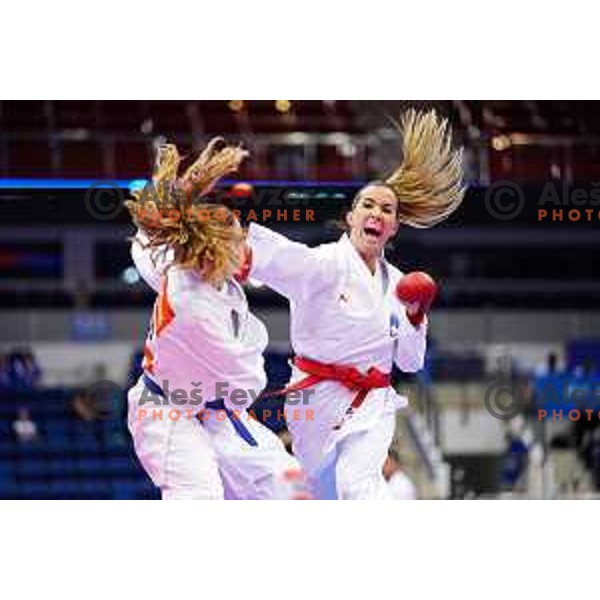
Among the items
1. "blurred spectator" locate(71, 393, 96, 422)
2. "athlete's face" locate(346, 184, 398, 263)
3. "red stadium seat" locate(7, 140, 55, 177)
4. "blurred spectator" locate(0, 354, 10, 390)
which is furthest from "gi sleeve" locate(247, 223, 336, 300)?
"blurred spectator" locate(0, 354, 10, 390)

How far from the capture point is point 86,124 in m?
11.1

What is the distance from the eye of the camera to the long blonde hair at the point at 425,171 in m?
10.1

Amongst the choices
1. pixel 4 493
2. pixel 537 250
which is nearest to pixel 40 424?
pixel 4 493

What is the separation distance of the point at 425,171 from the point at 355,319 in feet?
2.20

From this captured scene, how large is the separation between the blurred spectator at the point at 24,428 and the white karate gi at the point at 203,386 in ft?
3.31

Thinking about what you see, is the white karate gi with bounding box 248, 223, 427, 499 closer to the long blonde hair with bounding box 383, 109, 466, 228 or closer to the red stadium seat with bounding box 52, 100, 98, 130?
the long blonde hair with bounding box 383, 109, 466, 228

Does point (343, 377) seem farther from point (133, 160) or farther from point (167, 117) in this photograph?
point (167, 117)

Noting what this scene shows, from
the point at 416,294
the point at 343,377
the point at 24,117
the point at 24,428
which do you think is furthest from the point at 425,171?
the point at 24,428

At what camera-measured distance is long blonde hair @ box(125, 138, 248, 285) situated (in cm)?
985

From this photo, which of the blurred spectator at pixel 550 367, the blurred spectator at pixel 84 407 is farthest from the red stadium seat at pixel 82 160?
the blurred spectator at pixel 550 367

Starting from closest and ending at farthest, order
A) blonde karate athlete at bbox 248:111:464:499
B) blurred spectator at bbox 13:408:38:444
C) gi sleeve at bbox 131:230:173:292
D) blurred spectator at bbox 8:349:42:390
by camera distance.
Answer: gi sleeve at bbox 131:230:173:292 → blonde karate athlete at bbox 248:111:464:499 → blurred spectator at bbox 8:349:42:390 → blurred spectator at bbox 13:408:38:444

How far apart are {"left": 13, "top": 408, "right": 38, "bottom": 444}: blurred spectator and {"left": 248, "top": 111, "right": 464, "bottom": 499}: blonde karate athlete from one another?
4.58 ft

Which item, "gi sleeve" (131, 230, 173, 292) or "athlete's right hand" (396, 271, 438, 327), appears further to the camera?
"athlete's right hand" (396, 271, 438, 327)
